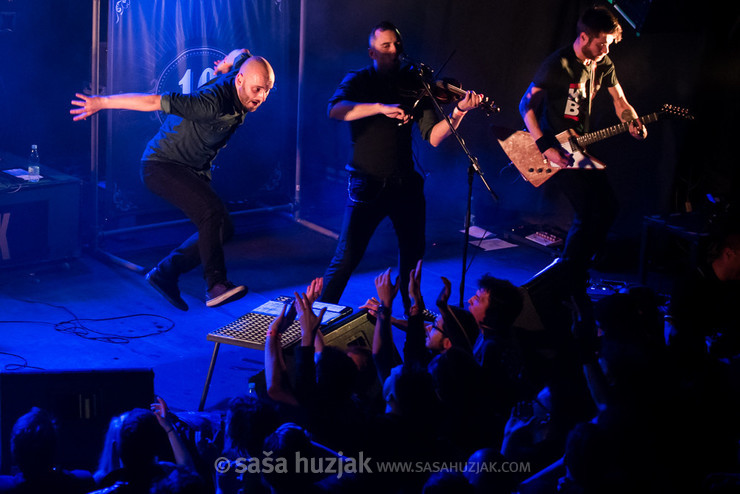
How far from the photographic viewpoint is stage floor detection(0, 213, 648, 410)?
5.34 metres

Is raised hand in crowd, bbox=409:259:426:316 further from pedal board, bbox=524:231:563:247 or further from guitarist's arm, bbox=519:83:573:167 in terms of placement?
pedal board, bbox=524:231:563:247

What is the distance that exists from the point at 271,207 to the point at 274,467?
6.08m

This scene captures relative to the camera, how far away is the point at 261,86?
5.00m

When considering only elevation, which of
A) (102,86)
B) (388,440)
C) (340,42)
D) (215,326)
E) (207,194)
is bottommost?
(215,326)

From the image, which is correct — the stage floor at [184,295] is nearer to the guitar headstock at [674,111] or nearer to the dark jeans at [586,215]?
the dark jeans at [586,215]

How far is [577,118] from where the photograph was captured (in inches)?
251

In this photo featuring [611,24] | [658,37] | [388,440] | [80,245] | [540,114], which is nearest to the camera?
[388,440]

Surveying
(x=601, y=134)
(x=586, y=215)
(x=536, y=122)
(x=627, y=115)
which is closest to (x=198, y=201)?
(x=536, y=122)

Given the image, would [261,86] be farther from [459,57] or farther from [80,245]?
[459,57]

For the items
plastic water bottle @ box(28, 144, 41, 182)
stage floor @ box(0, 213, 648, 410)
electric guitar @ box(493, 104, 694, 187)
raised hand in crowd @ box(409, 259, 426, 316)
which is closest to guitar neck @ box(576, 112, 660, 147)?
electric guitar @ box(493, 104, 694, 187)

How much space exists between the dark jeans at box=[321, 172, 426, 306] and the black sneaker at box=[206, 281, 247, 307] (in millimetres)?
523

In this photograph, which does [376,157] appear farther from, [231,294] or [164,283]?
[164,283]

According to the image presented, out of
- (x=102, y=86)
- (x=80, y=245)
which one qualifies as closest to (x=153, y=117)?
(x=102, y=86)

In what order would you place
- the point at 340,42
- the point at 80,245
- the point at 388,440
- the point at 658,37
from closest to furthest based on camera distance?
the point at 388,440 → the point at 80,245 → the point at 658,37 → the point at 340,42
